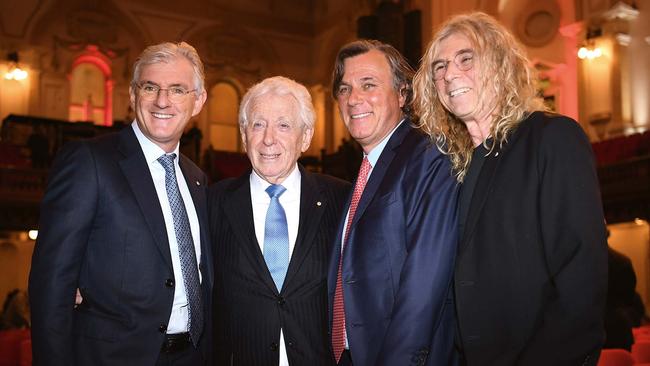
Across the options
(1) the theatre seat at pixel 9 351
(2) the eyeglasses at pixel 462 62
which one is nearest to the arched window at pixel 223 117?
(1) the theatre seat at pixel 9 351

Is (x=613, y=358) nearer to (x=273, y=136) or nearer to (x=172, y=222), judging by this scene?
(x=273, y=136)

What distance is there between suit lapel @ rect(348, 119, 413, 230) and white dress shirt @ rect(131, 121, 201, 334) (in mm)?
782

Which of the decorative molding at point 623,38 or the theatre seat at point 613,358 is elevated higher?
the decorative molding at point 623,38

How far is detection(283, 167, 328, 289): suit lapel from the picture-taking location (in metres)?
2.82

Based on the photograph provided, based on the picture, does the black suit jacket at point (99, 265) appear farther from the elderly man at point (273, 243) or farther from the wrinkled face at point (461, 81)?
the wrinkled face at point (461, 81)

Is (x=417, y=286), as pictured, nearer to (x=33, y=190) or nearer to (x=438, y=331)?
(x=438, y=331)

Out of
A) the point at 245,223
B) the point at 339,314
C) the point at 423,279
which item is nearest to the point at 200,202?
the point at 245,223

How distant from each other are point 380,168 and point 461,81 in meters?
0.57

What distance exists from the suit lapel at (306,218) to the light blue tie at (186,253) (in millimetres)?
398

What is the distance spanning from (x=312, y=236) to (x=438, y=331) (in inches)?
29.9

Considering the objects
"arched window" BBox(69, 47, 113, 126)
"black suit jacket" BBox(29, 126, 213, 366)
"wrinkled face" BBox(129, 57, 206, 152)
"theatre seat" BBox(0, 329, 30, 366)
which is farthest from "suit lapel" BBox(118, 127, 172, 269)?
"arched window" BBox(69, 47, 113, 126)

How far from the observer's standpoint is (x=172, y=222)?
2.74 meters

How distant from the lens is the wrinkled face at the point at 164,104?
2.82m

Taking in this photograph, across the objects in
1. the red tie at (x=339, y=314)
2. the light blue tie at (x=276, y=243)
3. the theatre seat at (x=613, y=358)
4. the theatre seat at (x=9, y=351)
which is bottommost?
the theatre seat at (x=9, y=351)
